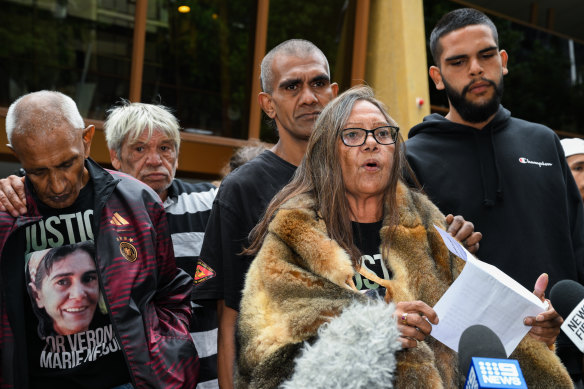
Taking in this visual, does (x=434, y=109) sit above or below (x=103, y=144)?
above

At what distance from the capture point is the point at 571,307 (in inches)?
74.6

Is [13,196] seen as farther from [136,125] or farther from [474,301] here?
[474,301]

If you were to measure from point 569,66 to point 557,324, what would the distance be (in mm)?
12126

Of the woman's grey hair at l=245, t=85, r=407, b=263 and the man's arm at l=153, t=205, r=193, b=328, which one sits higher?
the woman's grey hair at l=245, t=85, r=407, b=263

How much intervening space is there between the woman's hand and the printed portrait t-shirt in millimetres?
1261

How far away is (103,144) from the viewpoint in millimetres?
7391

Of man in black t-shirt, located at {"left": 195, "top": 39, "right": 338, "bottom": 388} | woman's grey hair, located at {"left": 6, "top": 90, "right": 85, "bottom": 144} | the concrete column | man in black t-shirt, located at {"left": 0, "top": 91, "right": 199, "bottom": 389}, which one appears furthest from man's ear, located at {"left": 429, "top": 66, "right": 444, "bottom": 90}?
the concrete column

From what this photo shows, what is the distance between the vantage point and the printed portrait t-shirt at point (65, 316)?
261 centimetres

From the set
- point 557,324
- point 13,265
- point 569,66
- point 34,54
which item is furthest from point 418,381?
point 569,66

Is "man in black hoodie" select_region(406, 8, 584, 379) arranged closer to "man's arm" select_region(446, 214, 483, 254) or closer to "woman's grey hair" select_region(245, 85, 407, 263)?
"man's arm" select_region(446, 214, 483, 254)

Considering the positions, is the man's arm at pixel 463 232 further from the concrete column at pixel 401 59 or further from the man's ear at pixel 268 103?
the concrete column at pixel 401 59

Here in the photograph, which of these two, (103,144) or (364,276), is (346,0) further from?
(364,276)

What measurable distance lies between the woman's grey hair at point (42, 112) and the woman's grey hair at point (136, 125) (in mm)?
1015

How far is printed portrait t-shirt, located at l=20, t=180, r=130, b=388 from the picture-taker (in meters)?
2.61
